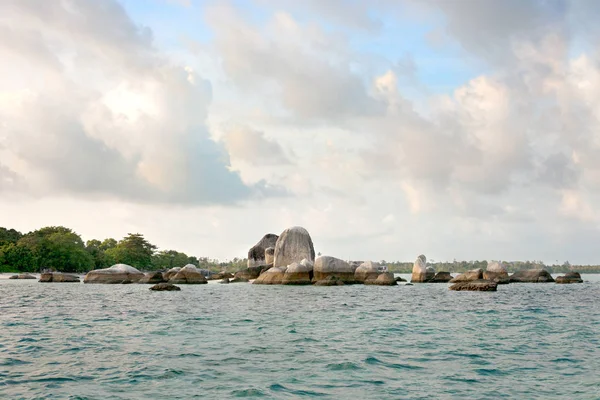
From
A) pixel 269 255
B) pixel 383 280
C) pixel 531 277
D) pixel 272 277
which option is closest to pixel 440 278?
pixel 531 277

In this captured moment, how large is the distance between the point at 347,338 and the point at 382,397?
9.57 m

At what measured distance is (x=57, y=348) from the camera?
64.5 feet

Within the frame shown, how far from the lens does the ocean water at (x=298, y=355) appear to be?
13.7 m

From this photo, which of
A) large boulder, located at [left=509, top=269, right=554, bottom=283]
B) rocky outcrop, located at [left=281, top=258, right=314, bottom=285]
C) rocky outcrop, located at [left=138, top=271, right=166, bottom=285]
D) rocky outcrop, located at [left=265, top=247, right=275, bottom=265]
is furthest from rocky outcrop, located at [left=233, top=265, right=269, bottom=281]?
large boulder, located at [left=509, top=269, right=554, bottom=283]

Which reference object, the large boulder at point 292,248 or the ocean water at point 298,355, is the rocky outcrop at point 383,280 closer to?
the large boulder at point 292,248

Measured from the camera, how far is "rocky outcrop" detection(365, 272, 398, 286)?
74.6 meters

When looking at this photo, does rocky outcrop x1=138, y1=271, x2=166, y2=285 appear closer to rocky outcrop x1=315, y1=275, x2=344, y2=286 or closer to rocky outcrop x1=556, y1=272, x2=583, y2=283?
rocky outcrop x1=315, y1=275, x2=344, y2=286

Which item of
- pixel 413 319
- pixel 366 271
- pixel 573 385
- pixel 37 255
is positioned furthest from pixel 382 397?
pixel 37 255

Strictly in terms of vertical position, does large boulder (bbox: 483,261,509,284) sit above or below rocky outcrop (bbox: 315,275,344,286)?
above

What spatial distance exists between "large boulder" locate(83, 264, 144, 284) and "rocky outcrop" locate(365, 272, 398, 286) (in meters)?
33.0

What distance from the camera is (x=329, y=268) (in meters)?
72.5

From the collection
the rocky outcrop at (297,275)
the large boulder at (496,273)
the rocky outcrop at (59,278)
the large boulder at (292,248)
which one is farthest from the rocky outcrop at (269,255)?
the large boulder at (496,273)

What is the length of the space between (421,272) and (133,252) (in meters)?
89.9

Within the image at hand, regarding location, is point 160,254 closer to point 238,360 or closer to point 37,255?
point 37,255
